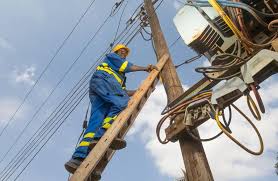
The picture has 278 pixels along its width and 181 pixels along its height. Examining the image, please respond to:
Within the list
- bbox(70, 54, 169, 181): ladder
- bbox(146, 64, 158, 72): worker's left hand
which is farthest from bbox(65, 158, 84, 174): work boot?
bbox(146, 64, 158, 72): worker's left hand

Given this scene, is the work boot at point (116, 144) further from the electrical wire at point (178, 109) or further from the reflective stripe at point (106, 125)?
the electrical wire at point (178, 109)

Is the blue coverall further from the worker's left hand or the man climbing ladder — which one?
the worker's left hand

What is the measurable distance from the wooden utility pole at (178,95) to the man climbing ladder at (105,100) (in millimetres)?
326

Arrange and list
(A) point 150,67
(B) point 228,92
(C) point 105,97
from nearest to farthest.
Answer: (B) point 228,92
(C) point 105,97
(A) point 150,67

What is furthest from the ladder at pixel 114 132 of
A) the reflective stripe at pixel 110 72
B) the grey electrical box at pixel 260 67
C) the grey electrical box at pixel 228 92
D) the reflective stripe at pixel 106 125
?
the grey electrical box at pixel 260 67

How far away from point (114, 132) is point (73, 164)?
56 centimetres

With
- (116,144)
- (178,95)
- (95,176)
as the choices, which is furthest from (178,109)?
(95,176)

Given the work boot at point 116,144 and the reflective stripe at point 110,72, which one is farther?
the reflective stripe at point 110,72

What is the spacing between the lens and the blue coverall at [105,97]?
412 centimetres

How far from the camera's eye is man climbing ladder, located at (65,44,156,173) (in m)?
3.97

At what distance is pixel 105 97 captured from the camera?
4.46m

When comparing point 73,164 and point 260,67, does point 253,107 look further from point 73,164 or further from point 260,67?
point 73,164

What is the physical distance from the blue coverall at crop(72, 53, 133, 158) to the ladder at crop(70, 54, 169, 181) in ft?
0.48

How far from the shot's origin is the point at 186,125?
4086mm
